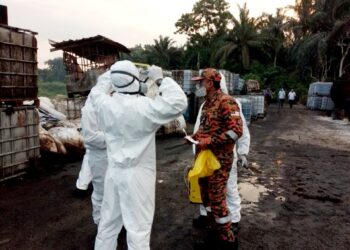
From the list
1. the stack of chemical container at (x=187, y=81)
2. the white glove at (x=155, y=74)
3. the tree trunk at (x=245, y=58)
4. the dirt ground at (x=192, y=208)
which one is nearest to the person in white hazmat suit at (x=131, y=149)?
the white glove at (x=155, y=74)

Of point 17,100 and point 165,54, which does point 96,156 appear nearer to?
point 17,100

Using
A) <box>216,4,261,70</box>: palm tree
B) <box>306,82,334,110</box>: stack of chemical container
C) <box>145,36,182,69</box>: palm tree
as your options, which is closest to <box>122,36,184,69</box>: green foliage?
<box>145,36,182,69</box>: palm tree

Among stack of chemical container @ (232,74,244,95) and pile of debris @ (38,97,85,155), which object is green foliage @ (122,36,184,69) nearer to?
stack of chemical container @ (232,74,244,95)

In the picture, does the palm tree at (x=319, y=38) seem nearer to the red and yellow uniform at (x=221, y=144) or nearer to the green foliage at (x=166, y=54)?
the green foliage at (x=166, y=54)

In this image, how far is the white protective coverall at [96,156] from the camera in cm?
394

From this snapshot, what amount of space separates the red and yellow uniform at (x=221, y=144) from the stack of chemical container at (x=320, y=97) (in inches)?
877

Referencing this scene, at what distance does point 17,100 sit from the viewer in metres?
6.47

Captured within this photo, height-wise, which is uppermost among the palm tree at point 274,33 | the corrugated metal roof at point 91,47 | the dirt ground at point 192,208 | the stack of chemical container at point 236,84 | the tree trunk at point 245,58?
the palm tree at point 274,33

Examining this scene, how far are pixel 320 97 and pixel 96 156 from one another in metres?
24.9

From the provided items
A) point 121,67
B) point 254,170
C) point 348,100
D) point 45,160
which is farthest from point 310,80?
point 121,67

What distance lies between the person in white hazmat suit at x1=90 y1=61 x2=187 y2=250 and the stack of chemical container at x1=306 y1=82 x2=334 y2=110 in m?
23.2

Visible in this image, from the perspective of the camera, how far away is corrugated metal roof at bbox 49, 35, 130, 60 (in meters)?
12.1

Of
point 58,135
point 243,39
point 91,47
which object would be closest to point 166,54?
point 243,39

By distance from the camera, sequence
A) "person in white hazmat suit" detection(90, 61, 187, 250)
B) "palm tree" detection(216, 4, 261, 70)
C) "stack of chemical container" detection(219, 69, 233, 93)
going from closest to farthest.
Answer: "person in white hazmat suit" detection(90, 61, 187, 250) < "stack of chemical container" detection(219, 69, 233, 93) < "palm tree" detection(216, 4, 261, 70)
